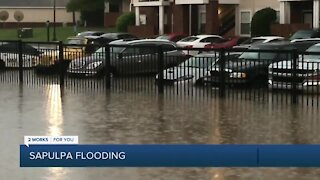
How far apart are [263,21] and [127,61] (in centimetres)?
2761

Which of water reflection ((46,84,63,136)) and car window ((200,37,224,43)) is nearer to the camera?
water reflection ((46,84,63,136))

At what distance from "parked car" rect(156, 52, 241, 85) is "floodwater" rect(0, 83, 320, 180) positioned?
1.05m

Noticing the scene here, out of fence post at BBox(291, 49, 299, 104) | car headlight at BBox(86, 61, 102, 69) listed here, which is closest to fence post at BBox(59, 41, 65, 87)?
car headlight at BBox(86, 61, 102, 69)

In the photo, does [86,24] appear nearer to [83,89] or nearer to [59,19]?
[59,19]

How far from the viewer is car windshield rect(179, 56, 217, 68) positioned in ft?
68.3

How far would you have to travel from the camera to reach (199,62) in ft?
70.0

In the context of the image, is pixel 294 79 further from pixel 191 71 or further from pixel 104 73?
pixel 104 73

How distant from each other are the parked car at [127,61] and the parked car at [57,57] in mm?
301

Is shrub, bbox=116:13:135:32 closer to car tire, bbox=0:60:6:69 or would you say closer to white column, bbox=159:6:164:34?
white column, bbox=159:6:164:34

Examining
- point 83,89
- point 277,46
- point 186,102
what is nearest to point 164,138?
point 186,102

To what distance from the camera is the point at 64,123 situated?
15234 millimetres

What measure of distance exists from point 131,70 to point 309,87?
686cm

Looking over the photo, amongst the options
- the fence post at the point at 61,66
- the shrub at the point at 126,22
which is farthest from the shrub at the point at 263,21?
the fence post at the point at 61,66

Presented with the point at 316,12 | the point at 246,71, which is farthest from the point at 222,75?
the point at 316,12
